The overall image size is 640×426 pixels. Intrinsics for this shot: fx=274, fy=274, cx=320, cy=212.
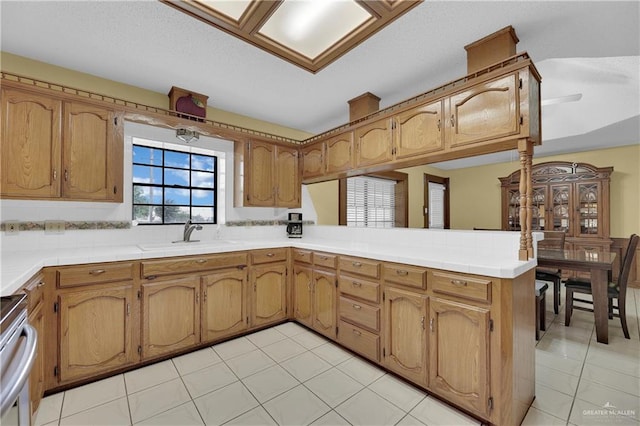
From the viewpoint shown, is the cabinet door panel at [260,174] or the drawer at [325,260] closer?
the drawer at [325,260]

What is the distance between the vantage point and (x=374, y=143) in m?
2.57

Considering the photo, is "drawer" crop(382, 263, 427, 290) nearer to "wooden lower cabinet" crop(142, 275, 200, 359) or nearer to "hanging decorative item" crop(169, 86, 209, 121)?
"wooden lower cabinet" crop(142, 275, 200, 359)

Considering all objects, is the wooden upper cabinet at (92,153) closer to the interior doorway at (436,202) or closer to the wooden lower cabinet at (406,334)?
the wooden lower cabinet at (406,334)

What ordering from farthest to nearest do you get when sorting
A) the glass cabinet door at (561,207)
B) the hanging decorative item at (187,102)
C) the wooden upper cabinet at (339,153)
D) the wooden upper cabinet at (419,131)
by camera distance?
the glass cabinet door at (561,207), the wooden upper cabinet at (339,153), the hanging decorative item at (187,102), the wooden upper cabinet at (419,131)

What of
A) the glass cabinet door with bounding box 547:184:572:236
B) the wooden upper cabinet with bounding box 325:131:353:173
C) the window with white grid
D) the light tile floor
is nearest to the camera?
the light tile floor

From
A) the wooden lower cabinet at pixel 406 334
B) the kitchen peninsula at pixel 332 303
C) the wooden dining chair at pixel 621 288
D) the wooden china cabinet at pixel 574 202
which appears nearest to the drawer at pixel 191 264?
the kitchen peninsula at pixel 332 303

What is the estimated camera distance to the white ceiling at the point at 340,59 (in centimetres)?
169

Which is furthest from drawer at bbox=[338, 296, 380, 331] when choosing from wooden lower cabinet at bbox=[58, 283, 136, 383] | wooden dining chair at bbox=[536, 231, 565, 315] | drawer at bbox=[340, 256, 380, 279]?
wooden dining chair at bbox=[536, 231, 565, 315]

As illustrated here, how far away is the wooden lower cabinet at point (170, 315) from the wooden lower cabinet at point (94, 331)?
4.3 inches

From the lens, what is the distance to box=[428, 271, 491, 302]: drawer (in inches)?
59.6

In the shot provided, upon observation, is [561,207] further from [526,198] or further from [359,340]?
[359,340]

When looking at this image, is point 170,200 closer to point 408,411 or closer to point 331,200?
point 331,200

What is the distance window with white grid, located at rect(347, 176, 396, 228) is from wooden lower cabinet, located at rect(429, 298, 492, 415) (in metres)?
2.59

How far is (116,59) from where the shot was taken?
219cm
